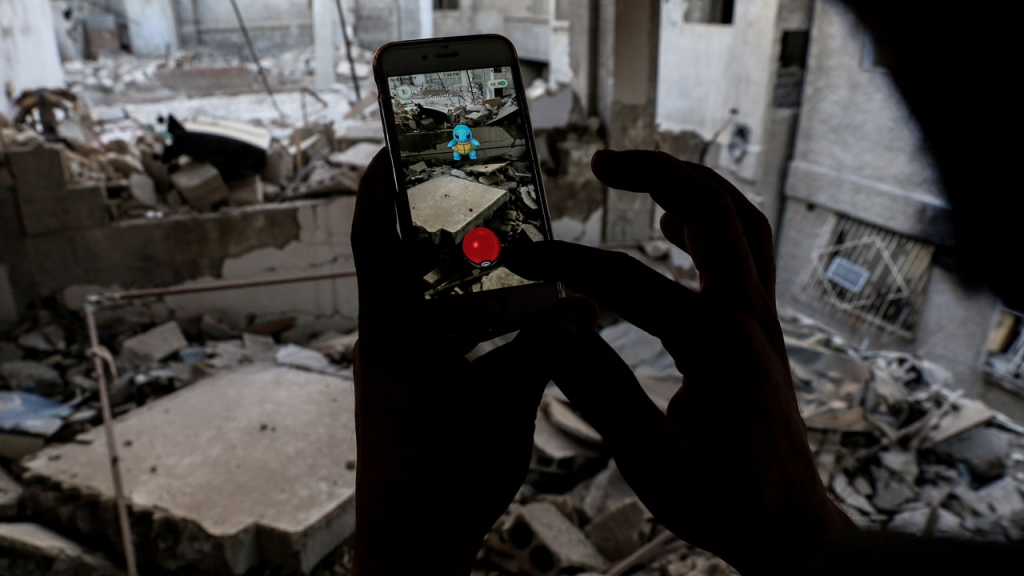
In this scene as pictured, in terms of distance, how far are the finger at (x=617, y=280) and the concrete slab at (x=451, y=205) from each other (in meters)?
0.26

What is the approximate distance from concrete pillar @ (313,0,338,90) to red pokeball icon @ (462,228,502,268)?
40.4 feet

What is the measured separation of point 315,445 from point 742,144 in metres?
8.76

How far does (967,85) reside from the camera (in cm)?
44

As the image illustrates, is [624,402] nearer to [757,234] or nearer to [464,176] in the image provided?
[757,234]

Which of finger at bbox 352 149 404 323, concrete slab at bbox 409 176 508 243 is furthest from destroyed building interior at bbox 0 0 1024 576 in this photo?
finger at bbox 352 149 404 323

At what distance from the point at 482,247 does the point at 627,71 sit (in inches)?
207

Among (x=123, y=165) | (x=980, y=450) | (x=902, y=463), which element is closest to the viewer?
(x=902, y=463)

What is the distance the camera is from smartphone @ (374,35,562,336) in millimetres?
1124

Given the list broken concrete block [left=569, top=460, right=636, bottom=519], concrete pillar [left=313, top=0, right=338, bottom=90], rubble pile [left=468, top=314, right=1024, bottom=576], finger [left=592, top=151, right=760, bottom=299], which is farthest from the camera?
concrete pillar [left=313, top=0, right=338, bottom=90]

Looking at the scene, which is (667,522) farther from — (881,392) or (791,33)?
(791,33)

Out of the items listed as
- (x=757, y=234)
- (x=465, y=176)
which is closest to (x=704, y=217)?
(x=757, y=234)

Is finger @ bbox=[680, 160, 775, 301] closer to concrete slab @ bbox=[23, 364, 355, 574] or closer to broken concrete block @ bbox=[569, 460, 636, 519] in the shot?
concrete slab @ bbox=[23, 364, 355, 574]

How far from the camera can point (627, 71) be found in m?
5.98

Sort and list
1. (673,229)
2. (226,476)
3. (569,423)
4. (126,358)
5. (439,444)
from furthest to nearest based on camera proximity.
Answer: (126,358)
(569,423)
(226,476)
(673,229)
(439,444)
